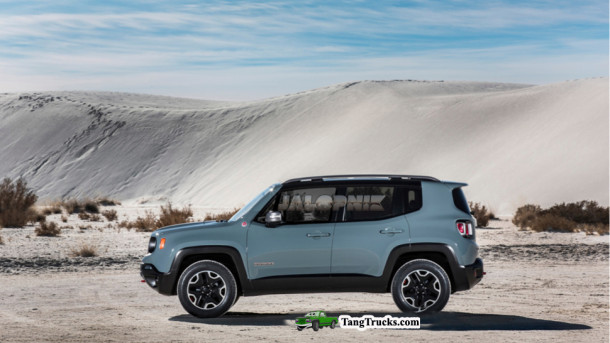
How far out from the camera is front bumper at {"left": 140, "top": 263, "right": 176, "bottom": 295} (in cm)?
1092

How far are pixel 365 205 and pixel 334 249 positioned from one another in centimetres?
74

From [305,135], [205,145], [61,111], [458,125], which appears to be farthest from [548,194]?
[61,111]

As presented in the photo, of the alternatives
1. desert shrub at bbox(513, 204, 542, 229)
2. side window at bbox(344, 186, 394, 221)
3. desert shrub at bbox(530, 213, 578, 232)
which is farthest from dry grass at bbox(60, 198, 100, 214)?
side window at bbox(344, 186, 394, 221)

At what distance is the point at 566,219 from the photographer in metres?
35.1

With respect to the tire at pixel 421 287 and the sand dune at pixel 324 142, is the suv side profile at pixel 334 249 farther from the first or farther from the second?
the sand dune at pixel 324 142

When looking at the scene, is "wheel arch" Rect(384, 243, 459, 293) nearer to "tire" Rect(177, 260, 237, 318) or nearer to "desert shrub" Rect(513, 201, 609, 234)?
"tire" Rect(177, 260, 237, 318)

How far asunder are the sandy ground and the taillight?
108 cm

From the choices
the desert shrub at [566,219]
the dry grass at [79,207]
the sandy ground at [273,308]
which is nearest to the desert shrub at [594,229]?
the desert shrub at [566,219]

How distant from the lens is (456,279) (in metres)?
10.9

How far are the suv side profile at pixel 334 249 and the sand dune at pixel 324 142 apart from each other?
40.5 m

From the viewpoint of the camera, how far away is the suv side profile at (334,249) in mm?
10742

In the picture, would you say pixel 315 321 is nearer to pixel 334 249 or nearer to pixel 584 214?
pixel 334 249

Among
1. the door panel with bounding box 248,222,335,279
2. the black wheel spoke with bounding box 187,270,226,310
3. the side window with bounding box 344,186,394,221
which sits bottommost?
the black wheel spoke with bounding box 187,270,226,310

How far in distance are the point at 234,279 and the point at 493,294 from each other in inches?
216
